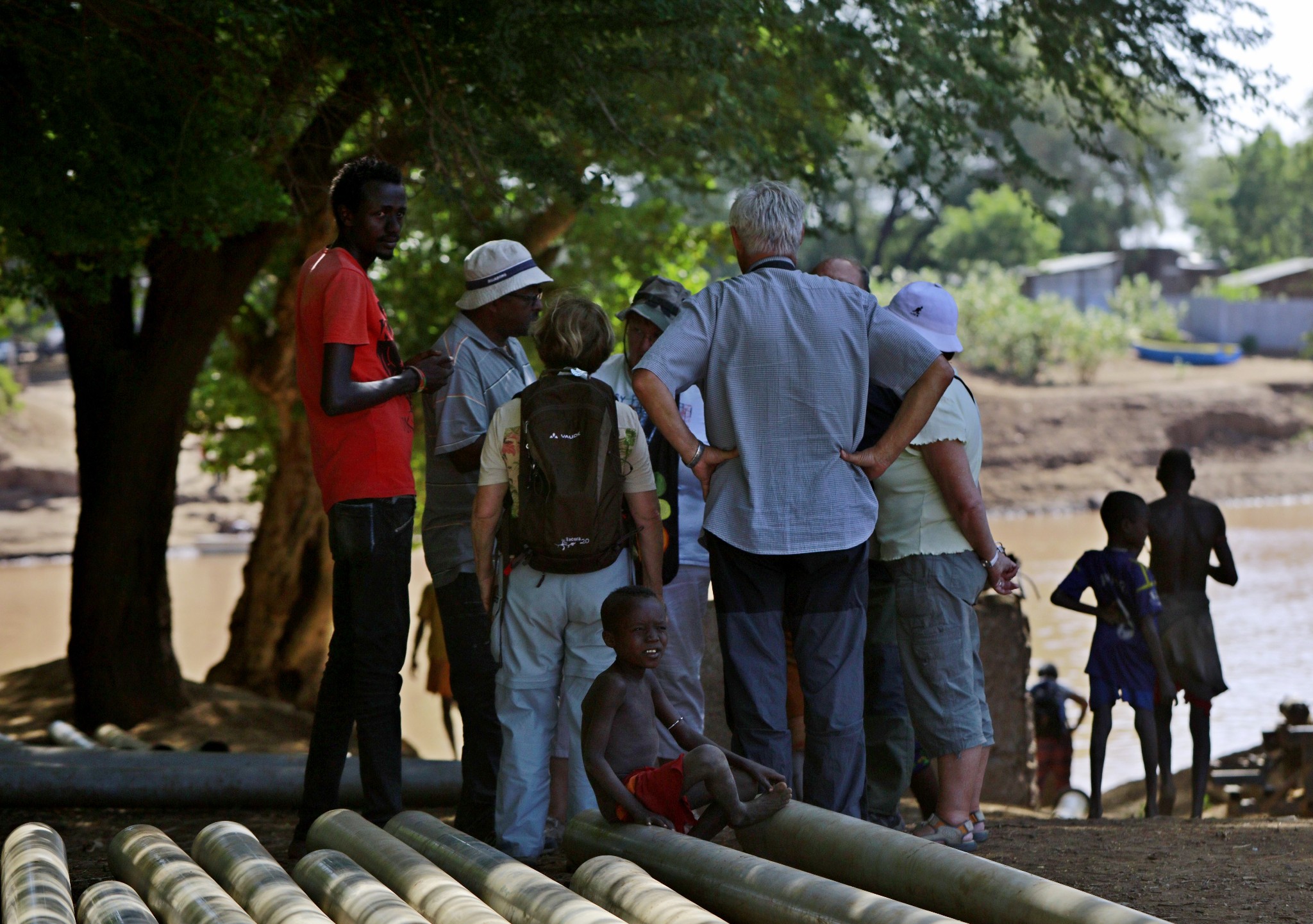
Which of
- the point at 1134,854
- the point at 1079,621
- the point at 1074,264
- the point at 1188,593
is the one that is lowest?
the point at 1079,621

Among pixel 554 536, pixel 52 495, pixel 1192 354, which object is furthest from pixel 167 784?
pixel 1192 354

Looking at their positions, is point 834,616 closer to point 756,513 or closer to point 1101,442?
point 756,513

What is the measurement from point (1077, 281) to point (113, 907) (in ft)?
185

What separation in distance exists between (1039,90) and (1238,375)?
3906 centimetres

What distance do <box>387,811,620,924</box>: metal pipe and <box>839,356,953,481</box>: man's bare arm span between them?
58.2 inches

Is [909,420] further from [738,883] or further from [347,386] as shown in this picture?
[347,386]

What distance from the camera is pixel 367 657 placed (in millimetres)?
4605

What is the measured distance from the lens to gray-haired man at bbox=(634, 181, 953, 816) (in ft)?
13.9

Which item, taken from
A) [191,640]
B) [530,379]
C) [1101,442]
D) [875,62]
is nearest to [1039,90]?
[875,62]

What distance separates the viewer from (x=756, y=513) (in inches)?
166

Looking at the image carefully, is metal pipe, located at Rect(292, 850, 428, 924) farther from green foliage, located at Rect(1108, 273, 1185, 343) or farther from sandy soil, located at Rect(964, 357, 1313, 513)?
green foliage, located at Rect(1108, 273, 1185, 343)

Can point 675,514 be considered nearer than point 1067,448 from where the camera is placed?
Yes

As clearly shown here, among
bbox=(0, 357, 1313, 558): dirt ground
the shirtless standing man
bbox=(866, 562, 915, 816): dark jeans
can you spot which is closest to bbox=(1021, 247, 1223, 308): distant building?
bbox=(0, 357, 1313, 558): dirt ground

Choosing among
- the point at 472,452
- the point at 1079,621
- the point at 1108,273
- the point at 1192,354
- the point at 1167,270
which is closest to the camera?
the point at 472,452
